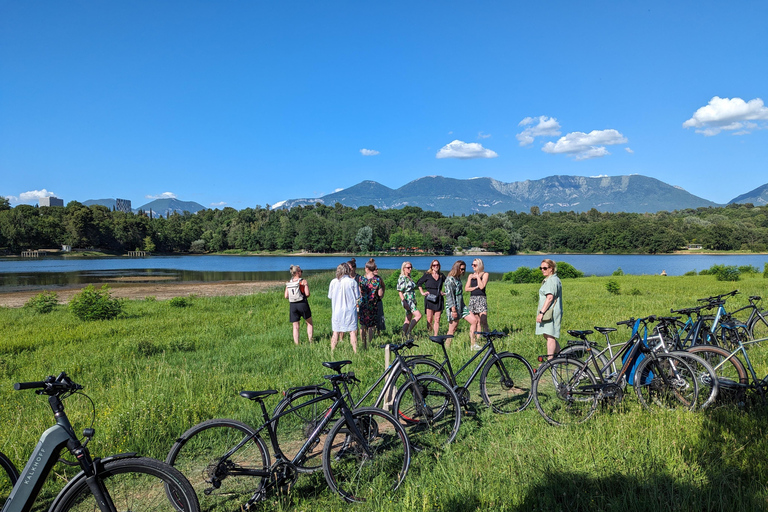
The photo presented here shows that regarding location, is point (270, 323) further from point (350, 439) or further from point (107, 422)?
point (350, 439)

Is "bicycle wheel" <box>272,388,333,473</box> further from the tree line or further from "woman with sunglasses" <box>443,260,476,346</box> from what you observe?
the tree line

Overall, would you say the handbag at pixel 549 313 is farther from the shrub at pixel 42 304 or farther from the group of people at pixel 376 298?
the shrub at pixel 42 304

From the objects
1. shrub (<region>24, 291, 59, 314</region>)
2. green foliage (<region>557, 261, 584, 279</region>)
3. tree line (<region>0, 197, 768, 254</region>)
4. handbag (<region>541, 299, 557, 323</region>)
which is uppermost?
tree line (<region>0, 197, 768, 254</region>)

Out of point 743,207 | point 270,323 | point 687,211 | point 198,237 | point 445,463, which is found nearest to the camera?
point 445,463

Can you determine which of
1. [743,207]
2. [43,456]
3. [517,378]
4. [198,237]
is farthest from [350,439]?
[743,207]

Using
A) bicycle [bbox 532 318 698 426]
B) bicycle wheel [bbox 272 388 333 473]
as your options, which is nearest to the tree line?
bicycle [bbox 532 318 698 426]

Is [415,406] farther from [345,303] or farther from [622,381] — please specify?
[345,303]

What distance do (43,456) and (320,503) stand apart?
2070 mm

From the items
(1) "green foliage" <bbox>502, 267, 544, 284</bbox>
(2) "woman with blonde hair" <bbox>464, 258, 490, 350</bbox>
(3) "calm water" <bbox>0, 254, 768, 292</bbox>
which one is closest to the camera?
(2) "woman with blonde hair" <bbox>464, 258, 490, 350</bbox>

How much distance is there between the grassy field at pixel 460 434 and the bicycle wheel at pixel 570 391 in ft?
0.78

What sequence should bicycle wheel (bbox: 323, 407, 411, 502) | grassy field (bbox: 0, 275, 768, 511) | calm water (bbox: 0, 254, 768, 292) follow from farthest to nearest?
1. calm water (bbox: 0, 254, 768, 292)
2. bicycle wheel (bbox: 323, 407, 411, 502)
3. grassy field (bbox: 0, 275, 768, 511)

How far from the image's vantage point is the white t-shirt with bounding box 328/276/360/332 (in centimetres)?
862

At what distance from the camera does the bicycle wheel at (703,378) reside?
4867mm

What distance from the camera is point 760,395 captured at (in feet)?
16.4
